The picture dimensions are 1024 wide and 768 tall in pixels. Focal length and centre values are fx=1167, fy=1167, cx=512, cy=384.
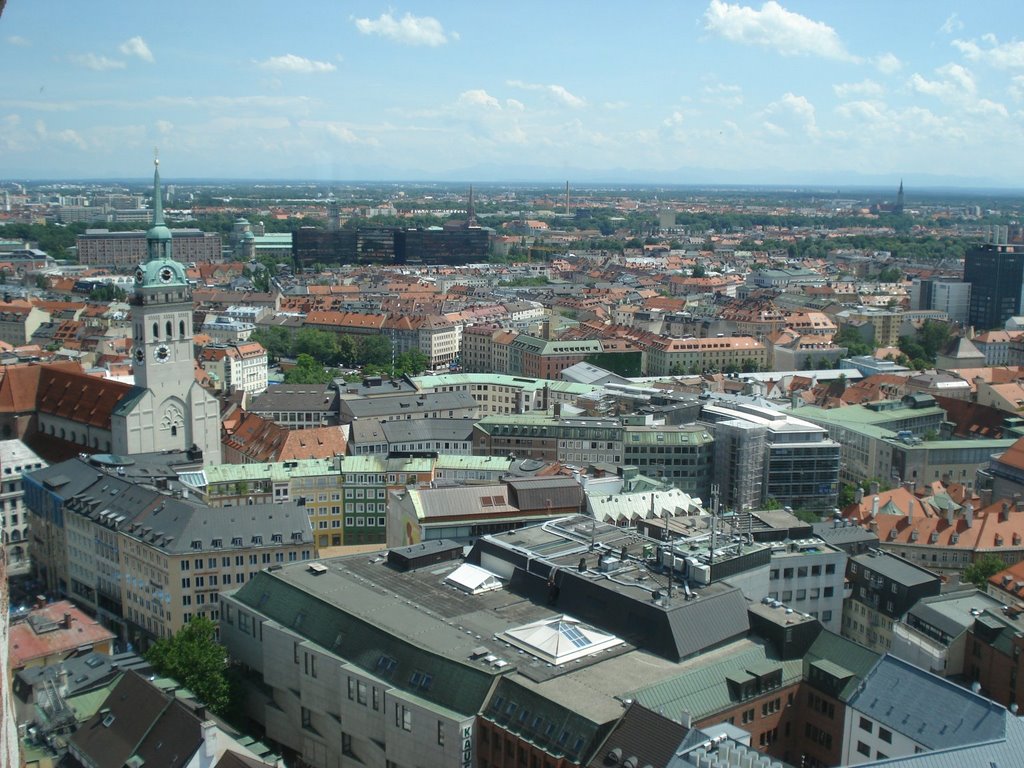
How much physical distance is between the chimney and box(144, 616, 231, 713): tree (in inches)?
333

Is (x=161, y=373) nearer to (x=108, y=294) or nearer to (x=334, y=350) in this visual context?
(x=334, y=350)

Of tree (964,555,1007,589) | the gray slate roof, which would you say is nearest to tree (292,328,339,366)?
tree (964,555,1007,589)

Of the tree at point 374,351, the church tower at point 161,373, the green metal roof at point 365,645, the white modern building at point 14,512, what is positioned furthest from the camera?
the tree at point 374,351

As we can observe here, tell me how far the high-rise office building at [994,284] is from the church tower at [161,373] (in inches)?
4603

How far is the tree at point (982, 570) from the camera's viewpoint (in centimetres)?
5419

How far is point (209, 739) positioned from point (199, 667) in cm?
940

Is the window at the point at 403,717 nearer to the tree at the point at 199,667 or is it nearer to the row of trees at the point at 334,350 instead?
the tree at the point at 199,667

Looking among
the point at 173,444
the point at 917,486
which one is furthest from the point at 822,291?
the point at 173,444

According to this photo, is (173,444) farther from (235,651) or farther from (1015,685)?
(1015,685)

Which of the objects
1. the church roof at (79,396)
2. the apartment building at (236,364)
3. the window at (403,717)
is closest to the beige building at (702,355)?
the apartment building at (236,364)

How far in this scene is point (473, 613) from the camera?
44.3 metres

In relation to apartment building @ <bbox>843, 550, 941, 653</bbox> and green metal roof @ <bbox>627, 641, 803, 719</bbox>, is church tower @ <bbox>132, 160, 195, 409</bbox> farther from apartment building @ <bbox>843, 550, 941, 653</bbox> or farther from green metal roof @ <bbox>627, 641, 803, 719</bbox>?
green metal roof @ <bbox>627, 641, 803, 719</bbox>

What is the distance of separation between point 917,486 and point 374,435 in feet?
118

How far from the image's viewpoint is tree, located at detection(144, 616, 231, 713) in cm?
4441
